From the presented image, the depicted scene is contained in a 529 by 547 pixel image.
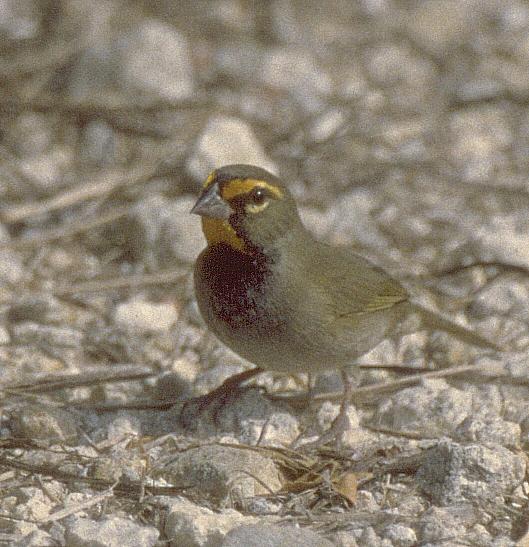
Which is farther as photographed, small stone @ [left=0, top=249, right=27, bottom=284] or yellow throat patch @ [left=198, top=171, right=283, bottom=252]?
small stone @ [left=0, top=249, right=27, bottom=284]

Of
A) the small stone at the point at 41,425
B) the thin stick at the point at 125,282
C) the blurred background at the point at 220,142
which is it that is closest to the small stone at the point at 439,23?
the blurred background at the point at 220,142

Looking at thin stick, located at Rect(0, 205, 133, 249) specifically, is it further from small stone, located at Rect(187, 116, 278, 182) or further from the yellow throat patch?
the yellow throat patch

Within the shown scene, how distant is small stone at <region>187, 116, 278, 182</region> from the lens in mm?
7496

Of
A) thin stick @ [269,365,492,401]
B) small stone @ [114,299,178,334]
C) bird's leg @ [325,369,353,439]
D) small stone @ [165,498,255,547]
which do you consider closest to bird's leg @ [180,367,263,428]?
thin stick @ [269,365,492,401]

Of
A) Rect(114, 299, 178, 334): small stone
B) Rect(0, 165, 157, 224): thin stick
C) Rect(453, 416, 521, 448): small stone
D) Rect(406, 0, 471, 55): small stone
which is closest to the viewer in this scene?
Rect(453, 416, 521, 448): small stone

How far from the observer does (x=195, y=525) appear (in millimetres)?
4305

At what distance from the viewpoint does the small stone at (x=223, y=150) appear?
7496 millimetres

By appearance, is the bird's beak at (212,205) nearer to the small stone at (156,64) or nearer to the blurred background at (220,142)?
the blurred background at (220,142)

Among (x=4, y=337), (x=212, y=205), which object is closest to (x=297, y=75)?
(x=4, y=337)

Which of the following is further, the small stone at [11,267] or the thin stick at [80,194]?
the thin stick at [80,194]

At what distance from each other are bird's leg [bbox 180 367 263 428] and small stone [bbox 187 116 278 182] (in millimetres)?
1970

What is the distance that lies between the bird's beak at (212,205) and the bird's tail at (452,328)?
4.75 ft

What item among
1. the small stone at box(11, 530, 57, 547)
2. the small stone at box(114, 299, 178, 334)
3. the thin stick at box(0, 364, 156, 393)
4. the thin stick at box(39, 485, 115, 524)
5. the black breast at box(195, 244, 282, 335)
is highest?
the small stone at box(114, 299, 178, 334)

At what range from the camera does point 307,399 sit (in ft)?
19.0
